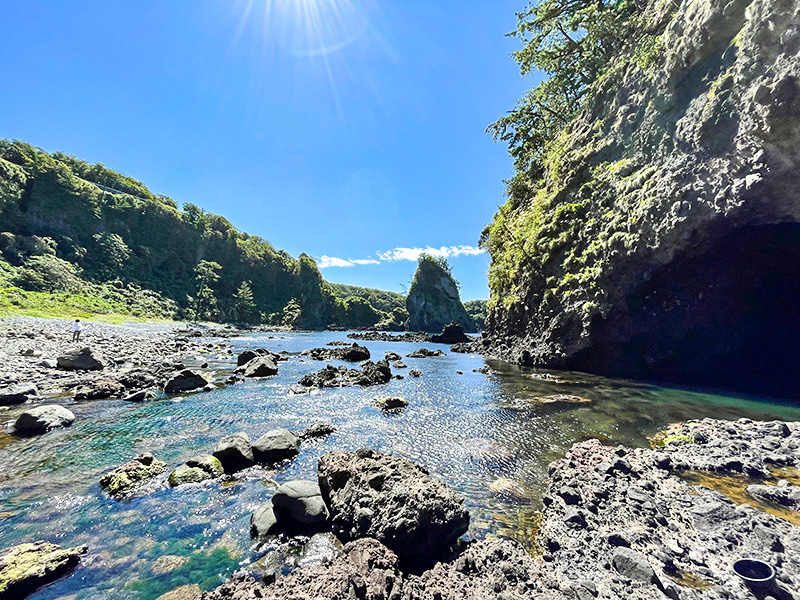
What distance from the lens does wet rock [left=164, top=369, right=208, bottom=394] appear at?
17172 mm

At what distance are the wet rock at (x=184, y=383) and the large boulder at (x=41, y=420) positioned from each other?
5407mm

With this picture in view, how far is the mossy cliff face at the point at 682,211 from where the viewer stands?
15367 mm

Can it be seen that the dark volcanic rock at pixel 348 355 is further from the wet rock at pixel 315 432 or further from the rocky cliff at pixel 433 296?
the rocky cliff at pixel 433 296

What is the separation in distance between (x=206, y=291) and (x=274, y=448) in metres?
124

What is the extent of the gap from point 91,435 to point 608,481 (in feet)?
53.5

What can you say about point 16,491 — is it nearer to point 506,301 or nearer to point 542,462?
point 542,462

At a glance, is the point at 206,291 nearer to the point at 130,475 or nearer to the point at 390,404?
the point at 390,404

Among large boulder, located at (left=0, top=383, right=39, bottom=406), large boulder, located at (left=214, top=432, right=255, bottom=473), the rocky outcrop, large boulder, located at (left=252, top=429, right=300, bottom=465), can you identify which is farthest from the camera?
the rocky outcrop

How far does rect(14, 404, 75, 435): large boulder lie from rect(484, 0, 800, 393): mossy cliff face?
31.5 m

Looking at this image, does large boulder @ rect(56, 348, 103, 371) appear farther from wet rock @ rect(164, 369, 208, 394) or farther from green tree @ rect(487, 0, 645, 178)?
green tree @ rect(487, 0, 645, 178)

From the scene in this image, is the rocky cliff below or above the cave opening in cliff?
above

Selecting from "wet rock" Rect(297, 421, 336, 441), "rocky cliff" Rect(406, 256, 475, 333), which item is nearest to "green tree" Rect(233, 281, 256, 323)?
"rocky cliff" Rect(406, 256, 475, 333)

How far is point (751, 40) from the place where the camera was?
15180mm

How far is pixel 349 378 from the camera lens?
22812 millimetres
